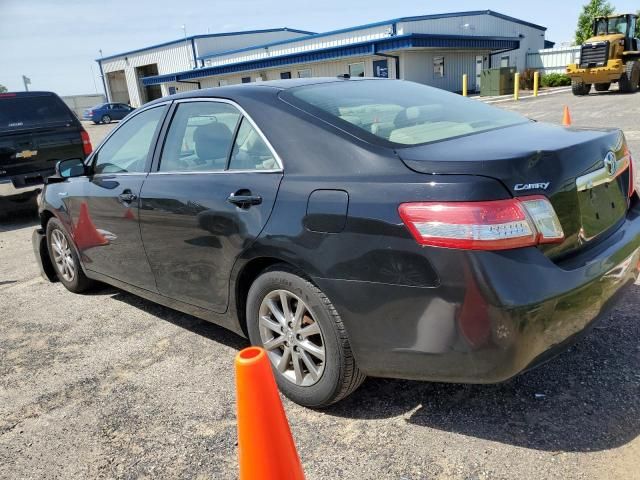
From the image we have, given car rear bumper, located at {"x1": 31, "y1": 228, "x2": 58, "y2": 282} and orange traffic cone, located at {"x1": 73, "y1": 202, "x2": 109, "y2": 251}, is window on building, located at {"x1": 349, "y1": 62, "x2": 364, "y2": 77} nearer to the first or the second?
car rear bumper, located at {"x1": 31, "y1": 228, "x2": 58, "y2": 282}

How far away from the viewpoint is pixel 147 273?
3.69 meters

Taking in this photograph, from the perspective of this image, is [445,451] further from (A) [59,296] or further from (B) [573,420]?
(A) [59,296]

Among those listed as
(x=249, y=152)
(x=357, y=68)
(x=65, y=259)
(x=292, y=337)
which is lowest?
(x=65, y=259)

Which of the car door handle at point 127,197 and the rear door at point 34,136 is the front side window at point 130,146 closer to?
the car door handle at point 127,197

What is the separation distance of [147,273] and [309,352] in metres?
1.54

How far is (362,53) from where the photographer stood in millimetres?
28797

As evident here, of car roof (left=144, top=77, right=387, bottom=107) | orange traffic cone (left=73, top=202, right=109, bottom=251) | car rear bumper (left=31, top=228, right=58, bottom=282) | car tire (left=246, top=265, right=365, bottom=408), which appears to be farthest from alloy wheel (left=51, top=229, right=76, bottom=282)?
car tire (left=246, top=265, right=365, bottom=408)

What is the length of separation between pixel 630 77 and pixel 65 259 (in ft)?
79.4

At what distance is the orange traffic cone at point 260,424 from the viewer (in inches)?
68.7

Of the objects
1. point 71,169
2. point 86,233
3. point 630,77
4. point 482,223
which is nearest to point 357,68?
point 630,77

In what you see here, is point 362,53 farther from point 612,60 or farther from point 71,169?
point 71,169

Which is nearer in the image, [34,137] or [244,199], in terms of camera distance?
[244,199]

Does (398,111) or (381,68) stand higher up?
(381,68)

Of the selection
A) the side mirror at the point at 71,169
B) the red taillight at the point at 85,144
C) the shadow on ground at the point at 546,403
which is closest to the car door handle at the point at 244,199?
the shadow on ground at the point at 546,403
